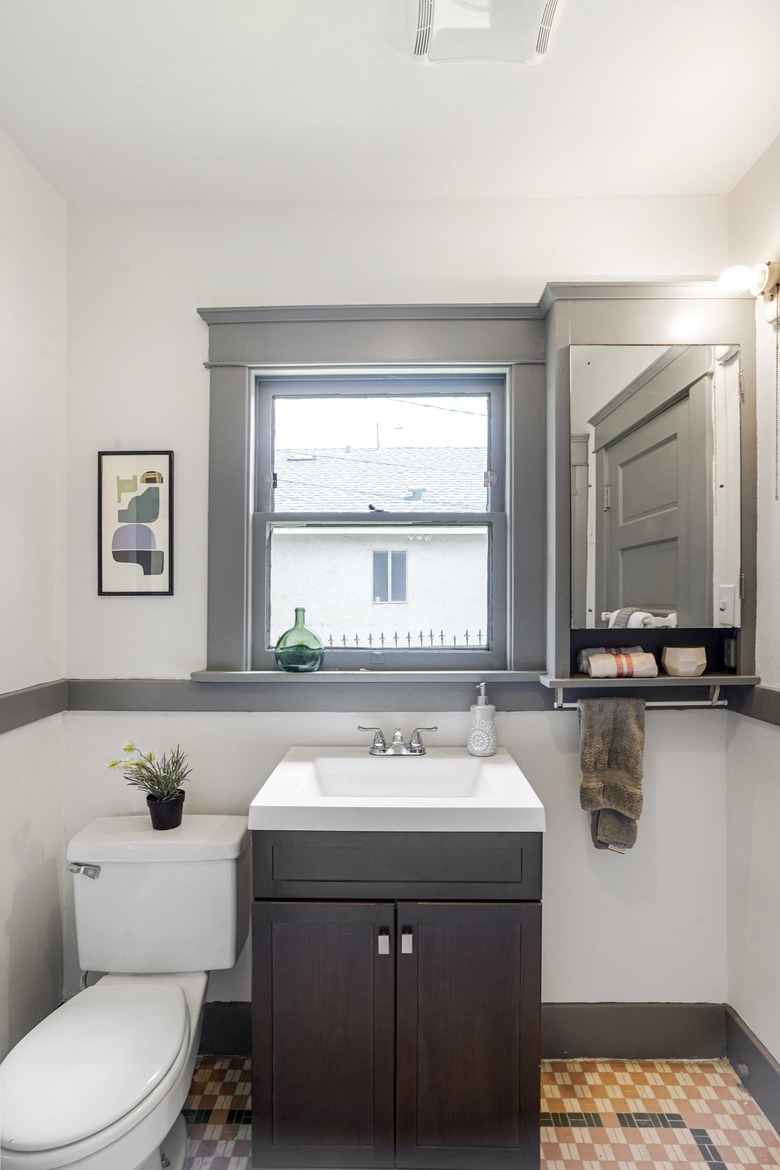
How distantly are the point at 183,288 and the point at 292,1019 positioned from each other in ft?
6.73

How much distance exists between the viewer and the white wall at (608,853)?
2.13 metres

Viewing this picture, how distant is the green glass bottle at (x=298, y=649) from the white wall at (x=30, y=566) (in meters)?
0.69

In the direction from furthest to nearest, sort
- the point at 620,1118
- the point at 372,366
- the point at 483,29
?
the point at 372,366
the point at 620,1118
the point at 483,29

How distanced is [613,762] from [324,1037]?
1.04 m

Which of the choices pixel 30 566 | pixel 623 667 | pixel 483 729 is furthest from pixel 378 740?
pixel 30 566

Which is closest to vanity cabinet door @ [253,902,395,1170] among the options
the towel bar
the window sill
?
the window sill

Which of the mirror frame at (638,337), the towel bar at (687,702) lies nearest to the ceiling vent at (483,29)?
the mirror frame at (638,337)

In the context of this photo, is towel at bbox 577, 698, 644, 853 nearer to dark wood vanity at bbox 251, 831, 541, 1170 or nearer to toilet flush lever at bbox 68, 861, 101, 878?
dark wood vanity at bbox 251, 831, 541, 1170

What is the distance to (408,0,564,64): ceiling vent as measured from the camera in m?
1.36

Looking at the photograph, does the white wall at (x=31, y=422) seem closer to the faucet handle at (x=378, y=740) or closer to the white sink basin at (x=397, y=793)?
the white sink basin at (x=397, y=793)

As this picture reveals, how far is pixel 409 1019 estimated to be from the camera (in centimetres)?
165

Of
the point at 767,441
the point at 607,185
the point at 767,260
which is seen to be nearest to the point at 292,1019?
the point at 767,441

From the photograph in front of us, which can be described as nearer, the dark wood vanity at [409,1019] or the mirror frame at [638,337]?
the dark wood vanity at [409,1019]

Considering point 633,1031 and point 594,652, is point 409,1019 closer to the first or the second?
point 633,1031
